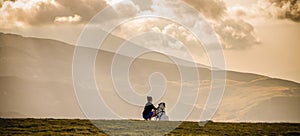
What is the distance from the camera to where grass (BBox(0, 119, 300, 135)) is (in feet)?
76.4

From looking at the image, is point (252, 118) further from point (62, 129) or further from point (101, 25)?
point (62, 129)

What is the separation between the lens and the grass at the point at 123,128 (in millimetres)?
23281

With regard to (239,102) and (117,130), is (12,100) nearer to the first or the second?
(239,102)

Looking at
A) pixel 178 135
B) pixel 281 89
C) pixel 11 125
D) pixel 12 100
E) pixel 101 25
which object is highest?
pixel 12 100

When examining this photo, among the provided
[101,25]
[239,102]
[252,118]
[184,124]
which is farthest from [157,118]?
[252,118]

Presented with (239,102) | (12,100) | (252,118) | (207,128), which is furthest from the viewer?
(12,100)

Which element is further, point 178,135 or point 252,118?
point 252,118

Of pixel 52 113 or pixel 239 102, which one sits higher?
pixel 52 113

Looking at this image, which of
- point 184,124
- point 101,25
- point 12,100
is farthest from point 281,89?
point 184,124

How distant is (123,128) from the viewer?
24.0 meters

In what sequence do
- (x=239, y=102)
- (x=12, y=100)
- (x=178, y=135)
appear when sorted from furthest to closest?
(x=12, y=100) → (x=239, y=102) → (x=178, y=135)

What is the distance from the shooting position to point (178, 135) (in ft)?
76.8

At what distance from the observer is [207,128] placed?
25844 millimetres

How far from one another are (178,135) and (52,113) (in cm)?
16755
